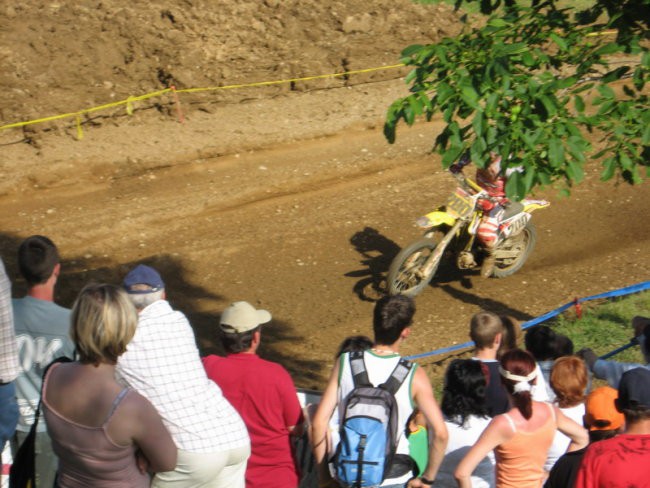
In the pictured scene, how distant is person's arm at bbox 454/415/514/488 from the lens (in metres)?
4.51

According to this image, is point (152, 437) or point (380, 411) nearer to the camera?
point (152, 437)

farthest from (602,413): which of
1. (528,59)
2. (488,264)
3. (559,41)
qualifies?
(488,264)

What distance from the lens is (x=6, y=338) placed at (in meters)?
4.22

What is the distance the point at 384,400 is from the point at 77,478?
1535 millimetres

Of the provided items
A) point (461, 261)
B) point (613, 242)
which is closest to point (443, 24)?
point (613, 242)

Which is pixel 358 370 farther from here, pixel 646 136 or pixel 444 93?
pixel 646 136

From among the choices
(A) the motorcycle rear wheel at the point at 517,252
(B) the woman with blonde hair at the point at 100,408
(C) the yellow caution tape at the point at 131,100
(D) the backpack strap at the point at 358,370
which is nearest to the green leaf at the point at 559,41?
(D) the backpack strap at the point at 358,370

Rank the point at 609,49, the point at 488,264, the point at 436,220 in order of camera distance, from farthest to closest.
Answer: the point at 488,264 < the point at 436,220 < the point at 609,49

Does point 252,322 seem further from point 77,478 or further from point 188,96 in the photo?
point 188,96

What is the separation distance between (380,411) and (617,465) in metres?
1.18

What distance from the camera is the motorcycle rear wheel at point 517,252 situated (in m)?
11.2

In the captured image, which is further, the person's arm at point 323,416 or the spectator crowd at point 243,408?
the person's arm at point 323,416

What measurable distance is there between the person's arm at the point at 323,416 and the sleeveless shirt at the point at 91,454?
3.31 feet

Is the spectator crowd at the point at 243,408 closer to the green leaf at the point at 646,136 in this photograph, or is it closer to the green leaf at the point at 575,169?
the green leaf at the point at 575,169
